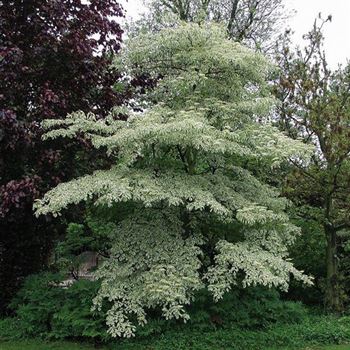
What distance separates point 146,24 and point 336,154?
11244 mm

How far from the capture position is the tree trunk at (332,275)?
27.4 ft

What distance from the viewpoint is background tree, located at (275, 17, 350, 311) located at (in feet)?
25.4

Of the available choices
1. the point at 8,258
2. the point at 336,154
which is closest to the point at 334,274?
the point at 336,154

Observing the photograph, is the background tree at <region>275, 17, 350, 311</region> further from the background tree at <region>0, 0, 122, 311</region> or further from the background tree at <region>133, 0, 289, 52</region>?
the background tree at <region>133, 0, 289, 52</region>

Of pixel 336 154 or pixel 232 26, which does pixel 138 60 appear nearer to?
pixel 336 154

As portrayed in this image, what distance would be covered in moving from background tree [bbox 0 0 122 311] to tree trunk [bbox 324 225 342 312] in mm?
4089

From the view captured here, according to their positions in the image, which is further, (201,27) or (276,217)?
(201,27)

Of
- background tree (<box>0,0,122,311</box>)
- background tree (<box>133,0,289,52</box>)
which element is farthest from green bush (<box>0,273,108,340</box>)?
background tree (<box>133,0,289,52</box>)

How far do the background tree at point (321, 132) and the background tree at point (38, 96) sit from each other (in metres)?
2.87

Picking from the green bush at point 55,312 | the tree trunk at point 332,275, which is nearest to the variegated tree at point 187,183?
the green bush at point 55,312

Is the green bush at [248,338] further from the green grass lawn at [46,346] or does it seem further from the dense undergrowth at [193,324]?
the green grass lawn at [46,346]

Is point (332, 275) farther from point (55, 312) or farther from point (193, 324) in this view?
point (55, 312)

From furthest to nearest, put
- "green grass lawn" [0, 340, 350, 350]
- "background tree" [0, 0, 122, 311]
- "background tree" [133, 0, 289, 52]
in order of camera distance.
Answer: "background tree" [133, 0, 289, 52] → "background tree" [0, 0, 122, 311] → "green grass lawn" [0, 340, 350, 350]

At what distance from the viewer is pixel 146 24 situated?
17.2 m
